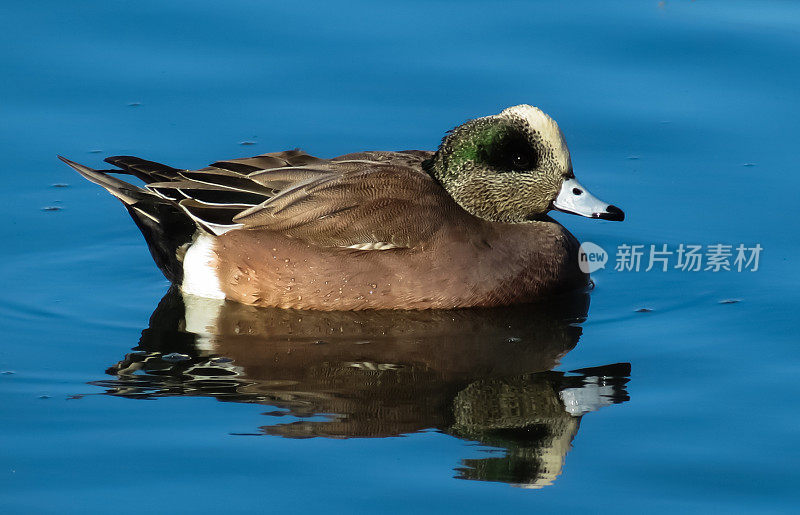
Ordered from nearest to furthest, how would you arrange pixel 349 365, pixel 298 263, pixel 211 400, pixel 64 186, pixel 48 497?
pixel 48 497 < pixel 211 400 < pixel 349 365 < pixel 298 263 < pixel 64 186

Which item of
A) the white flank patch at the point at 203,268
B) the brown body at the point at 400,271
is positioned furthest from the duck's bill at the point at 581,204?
the white flank patch at the point at 203,268

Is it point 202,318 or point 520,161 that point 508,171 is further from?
point 202,318

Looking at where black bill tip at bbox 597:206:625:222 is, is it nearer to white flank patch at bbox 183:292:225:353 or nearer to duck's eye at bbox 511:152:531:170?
duck's eye at bbox 511:152:531:170

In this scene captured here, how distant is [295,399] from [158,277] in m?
1.97

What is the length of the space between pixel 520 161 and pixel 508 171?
0.29ft

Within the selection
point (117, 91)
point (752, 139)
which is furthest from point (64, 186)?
point (752, 139)

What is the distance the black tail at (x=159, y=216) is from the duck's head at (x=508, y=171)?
1.47 meters

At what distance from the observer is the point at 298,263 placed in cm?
748

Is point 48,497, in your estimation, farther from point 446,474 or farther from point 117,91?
point 117,91

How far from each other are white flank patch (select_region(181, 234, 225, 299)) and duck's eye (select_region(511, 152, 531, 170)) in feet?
5.75

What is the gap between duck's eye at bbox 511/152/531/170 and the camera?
7.73 metres

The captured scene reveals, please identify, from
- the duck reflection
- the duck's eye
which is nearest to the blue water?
the duck reflection

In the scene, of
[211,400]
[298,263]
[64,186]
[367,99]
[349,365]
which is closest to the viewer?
[211,400]

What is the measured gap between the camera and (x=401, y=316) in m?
7.43
